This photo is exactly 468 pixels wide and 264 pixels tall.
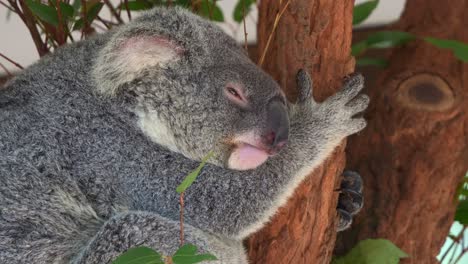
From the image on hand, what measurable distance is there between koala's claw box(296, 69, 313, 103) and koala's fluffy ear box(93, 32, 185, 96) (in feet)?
1.55

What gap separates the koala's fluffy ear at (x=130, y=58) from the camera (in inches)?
108

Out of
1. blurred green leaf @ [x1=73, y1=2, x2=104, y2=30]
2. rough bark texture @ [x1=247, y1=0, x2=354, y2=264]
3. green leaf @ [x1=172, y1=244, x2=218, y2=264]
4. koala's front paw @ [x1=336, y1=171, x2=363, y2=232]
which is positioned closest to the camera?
green leaf @ [x1=172, y1=244, x2=218, y2=264]

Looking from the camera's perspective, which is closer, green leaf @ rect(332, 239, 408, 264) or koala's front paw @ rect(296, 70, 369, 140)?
koala's front paw @ rect(296, 70, 369, 140)

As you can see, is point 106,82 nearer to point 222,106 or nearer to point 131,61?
point 131,61

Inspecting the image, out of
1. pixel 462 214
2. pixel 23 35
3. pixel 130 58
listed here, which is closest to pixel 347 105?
pixel 130 58

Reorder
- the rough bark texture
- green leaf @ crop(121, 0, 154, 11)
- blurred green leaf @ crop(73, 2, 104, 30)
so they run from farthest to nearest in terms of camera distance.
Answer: green leaf @ crop(121, 0, 154, 11) < blurred green leaf @ crop(73, 2, 104, 30) < the rough bark texture

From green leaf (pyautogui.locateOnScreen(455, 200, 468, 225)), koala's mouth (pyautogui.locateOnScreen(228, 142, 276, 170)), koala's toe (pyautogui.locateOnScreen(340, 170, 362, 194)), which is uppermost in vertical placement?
koala's mouth (pyautogui.locateOnScreen(228, 142, 276, 170))

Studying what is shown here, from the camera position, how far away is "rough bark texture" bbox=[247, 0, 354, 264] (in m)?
2.82

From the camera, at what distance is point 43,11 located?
118 inches

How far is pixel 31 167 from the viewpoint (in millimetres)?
2768

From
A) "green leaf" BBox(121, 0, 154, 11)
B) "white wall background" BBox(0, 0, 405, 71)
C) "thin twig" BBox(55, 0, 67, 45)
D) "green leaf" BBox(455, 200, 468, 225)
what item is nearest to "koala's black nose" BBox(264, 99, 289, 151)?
"thin twig" BBox(55, 0, 67, 45)

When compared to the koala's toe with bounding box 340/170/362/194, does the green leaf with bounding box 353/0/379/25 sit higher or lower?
higher

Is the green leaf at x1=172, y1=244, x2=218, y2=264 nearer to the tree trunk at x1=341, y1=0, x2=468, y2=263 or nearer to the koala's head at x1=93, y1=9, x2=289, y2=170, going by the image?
the koala's head at x1=93, y1=9, x2=289, y2=170

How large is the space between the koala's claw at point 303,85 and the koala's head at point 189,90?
0.25 ft
